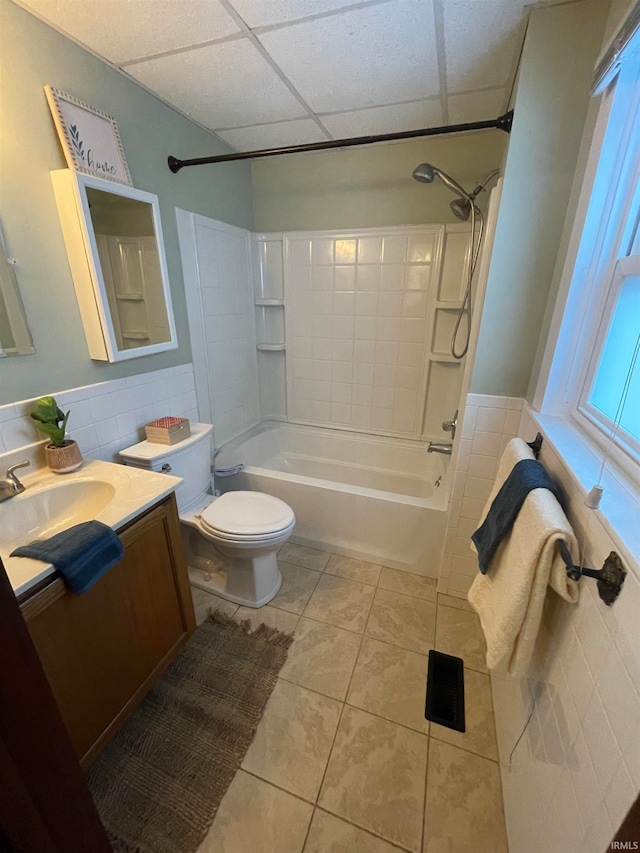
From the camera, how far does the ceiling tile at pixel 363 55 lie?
1.05 m

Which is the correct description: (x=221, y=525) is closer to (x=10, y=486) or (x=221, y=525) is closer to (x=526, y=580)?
(x=10, y=486)

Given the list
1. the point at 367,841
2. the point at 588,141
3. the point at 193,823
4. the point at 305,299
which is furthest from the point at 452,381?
the point at 193,823

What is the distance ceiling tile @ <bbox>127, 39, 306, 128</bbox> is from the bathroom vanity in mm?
1523

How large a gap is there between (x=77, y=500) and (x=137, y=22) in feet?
5.12

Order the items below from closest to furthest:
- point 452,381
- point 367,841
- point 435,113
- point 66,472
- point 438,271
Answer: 1. point 367,841
2. point 66,472
3. point 435,113
4. point 438,271
5. point 452,381

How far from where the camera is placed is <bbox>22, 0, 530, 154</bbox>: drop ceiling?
1.02 meters

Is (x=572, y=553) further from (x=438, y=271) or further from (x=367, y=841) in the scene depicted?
(x=438, y=271)

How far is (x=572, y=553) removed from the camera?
73 cm

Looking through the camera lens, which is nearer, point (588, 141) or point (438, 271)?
point (588, 141)

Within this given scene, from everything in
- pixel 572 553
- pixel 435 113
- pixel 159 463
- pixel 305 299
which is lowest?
pixel 159 463

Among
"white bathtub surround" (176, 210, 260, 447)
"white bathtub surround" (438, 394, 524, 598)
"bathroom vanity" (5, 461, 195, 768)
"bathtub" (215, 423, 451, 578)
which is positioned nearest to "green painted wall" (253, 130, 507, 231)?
"white bathtub surround" (176, 210, 260, 447)

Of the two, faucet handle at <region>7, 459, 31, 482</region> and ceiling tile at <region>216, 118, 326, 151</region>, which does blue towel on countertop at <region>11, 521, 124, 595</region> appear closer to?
faucet handle at <region>7, 459, 31, 482</region>

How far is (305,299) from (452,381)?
117cm

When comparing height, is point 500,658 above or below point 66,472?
below
